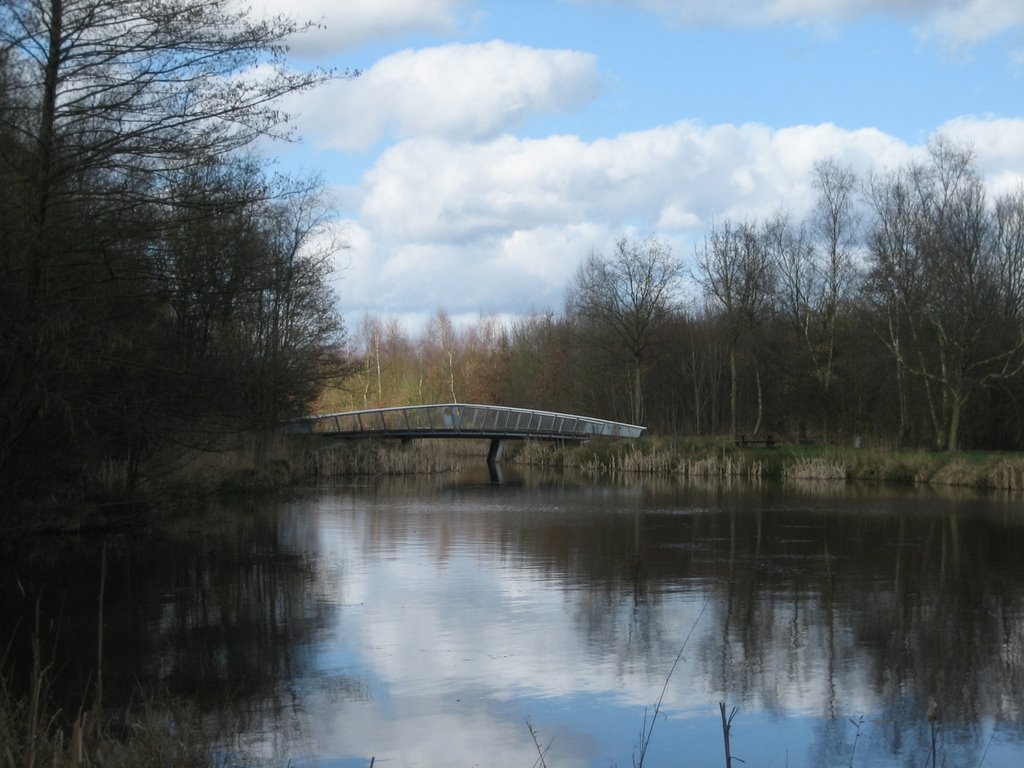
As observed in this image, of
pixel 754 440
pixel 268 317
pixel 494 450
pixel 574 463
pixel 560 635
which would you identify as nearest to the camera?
pixel 560 635

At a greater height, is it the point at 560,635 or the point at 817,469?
the point at 817,469

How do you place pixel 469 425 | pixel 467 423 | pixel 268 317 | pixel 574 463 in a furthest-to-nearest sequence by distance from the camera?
pixel 467 423 → pixel 469 425 → pixel 574 463 → pixel 268 317

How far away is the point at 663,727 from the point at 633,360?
3185 centimetres

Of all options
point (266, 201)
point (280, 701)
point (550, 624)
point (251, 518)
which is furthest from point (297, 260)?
point (280, 701)

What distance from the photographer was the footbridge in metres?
35.8

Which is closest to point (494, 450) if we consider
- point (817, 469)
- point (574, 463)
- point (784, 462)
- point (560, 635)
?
point (574, 463)

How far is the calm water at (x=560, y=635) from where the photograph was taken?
6945 millimetres

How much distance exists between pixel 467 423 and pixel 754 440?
969 cm

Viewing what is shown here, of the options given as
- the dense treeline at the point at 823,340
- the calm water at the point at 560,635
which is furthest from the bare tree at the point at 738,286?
the calm water at the point at 560,635

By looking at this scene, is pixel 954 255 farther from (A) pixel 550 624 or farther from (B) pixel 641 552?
(A) pixel 550 624

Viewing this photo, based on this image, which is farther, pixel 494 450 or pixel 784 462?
pixel 494 450

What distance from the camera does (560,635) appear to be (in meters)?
9.79

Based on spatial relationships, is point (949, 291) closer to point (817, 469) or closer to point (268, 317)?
point (817, 469)

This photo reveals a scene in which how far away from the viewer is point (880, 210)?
3281cm
